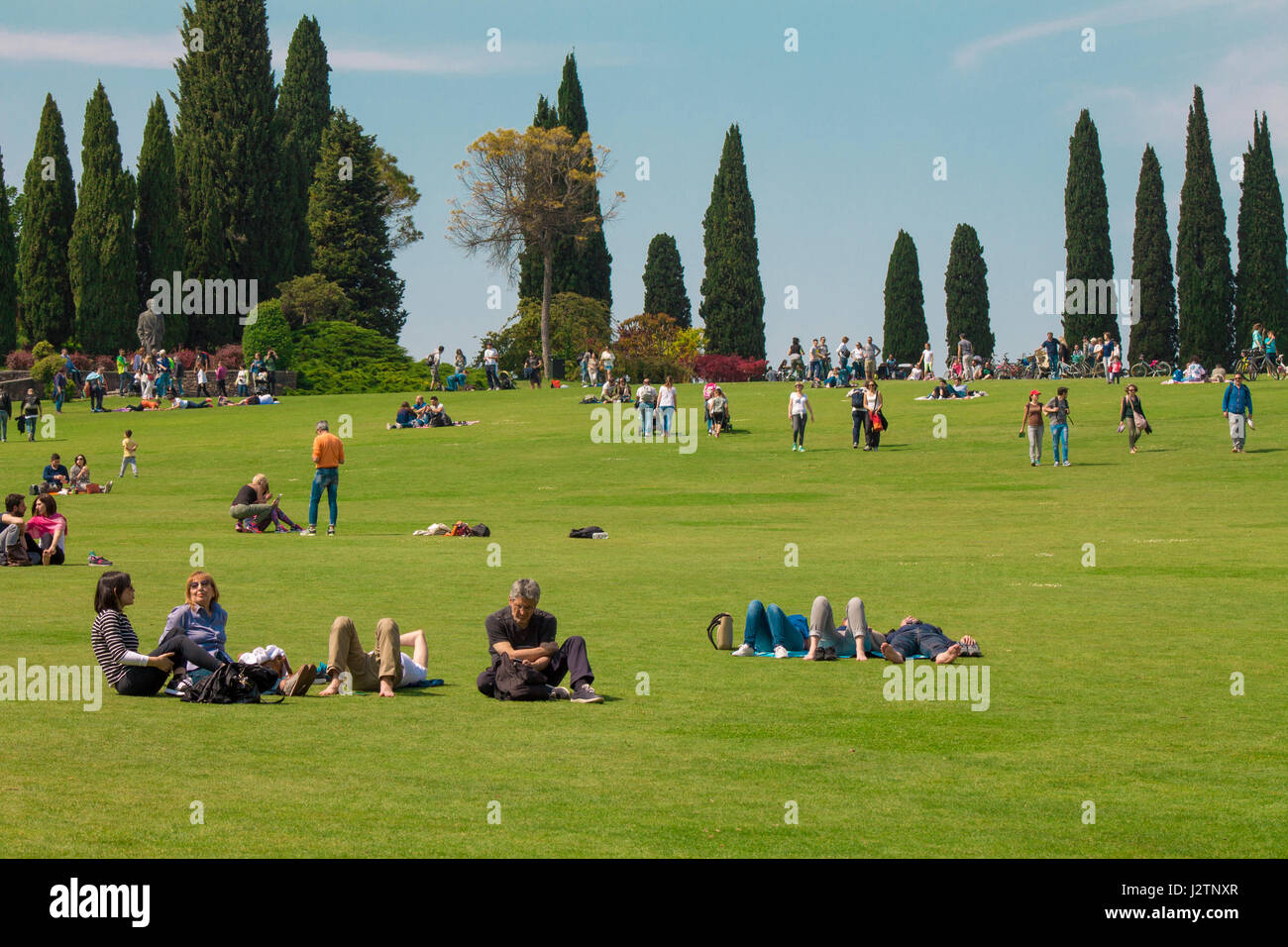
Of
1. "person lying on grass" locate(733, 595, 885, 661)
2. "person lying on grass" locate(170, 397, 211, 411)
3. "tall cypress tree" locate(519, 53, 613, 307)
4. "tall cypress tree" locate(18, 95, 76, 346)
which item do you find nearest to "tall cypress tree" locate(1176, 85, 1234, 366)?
"tall cypress tree" locate(519, 53, 613, 307)

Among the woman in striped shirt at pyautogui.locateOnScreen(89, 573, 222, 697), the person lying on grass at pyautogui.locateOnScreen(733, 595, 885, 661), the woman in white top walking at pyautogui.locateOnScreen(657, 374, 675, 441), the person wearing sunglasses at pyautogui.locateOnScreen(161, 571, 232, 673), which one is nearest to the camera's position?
the woman in striped shirt at pyautogui.locateOnScreen(89, 573, 222, 697)

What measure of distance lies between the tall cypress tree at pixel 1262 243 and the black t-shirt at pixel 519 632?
77.5 m

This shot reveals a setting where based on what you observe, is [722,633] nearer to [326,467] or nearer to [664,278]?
[326,467]

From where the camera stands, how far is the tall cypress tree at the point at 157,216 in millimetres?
79250

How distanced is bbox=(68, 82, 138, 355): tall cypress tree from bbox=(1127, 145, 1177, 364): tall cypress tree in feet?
183

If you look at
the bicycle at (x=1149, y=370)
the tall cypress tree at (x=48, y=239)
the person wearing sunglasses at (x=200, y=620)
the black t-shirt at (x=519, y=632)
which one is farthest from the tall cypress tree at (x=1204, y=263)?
the person wearing sunglasses at (x=200, y=620)

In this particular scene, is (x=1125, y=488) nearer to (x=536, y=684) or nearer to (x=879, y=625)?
(x=879, y=625)

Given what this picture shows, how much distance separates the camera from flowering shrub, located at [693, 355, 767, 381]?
87.9 meters

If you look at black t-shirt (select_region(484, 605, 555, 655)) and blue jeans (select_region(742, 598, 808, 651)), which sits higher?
black t-shirt (select_region(484, 605, 555, 655))

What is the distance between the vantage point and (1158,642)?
53.7 ft

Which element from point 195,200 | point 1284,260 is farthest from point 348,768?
point 1284,260

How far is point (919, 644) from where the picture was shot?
15789mm

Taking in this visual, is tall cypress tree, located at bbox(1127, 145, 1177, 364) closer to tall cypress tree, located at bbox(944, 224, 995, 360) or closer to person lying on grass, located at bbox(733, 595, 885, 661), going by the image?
tall cypress tree, located at bbox(944, 224, 995, 360)
